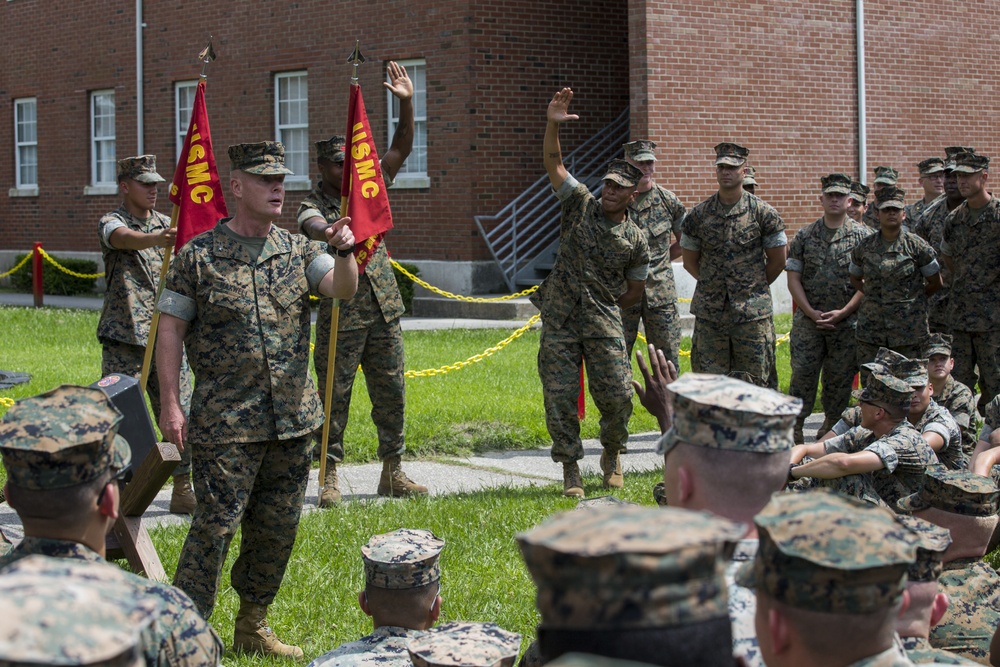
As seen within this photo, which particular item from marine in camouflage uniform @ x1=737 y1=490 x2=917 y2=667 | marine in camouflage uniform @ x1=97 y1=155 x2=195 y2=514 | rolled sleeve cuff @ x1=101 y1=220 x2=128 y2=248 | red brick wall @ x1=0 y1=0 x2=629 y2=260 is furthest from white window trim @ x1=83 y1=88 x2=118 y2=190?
marine in camouflage uniform @ x1=737 y1=490 x2=917 y2=667

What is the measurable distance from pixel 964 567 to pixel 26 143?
84.3 feet

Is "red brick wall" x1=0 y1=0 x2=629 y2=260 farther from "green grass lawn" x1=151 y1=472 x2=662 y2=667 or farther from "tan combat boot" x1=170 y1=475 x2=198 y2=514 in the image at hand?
"tan combat boot" x1=170 y1=475 x2=198 y2=514

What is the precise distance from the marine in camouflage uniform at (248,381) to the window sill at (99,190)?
2062 centimetres

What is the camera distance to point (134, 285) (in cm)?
796

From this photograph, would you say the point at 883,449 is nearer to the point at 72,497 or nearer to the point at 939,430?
the point at 939,430

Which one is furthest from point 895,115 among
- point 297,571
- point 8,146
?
point 8,146

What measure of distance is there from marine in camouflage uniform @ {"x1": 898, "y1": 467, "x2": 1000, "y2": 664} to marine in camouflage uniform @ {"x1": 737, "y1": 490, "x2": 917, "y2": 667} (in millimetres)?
2428

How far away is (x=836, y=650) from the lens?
2.13m

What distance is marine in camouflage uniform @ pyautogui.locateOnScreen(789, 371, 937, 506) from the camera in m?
5.79

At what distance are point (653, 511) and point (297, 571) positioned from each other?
15.7 ft

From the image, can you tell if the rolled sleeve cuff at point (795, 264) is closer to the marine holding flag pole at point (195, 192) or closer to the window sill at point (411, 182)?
the marine holding flag pole at point (195, 192)

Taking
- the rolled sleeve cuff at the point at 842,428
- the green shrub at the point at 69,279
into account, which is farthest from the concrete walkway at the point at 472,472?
the green shrub at the point at 69,279

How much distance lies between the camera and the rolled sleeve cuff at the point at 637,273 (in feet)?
27.1

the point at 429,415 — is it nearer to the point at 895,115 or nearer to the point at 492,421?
the point at 492,421
